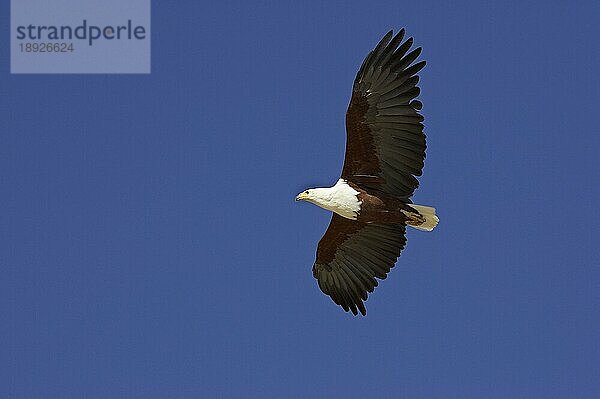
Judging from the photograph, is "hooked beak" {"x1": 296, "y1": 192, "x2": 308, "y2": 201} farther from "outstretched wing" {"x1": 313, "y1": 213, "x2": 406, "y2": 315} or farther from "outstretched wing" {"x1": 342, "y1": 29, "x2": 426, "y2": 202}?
"outstretched wing" {"x1": 313, "y1": 213, "x2": 406, "y2": 315}

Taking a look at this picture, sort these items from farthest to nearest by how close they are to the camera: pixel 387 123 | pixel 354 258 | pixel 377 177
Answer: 1. pixel 354 258
2. pixel 377 177
3. pixel 387 123

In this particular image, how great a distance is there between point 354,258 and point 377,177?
2.39 metres

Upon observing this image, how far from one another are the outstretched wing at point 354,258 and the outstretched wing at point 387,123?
1475 millimetres

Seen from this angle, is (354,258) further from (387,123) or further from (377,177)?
(387,123)

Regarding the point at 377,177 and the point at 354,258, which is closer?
the point at 377,177

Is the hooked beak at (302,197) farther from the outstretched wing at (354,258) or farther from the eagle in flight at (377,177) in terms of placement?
the outstretched wing at (354,258)

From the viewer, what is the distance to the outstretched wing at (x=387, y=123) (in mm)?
19438

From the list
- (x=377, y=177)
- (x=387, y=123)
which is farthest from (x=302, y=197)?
(x=387, y=123)

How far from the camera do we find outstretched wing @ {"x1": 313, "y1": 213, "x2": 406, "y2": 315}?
21.7 meters

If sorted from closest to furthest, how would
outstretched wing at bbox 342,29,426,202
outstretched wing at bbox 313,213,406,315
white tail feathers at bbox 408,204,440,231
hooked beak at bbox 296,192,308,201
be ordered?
outstretched wing at bbox 342,29,426,202, white tail feathers at bbox 408,204,440,231, hooked beak at bbox 296,192,308,201, outstretched wing at bbox 313,213,406,315

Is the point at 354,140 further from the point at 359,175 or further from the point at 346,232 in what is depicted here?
the point at 346,232

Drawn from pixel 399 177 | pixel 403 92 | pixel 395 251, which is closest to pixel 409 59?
pixel 403 92

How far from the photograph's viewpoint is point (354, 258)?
72.6 feet

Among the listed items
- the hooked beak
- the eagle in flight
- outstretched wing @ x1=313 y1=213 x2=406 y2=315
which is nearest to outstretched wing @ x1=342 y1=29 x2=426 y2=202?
the eagle in flight
